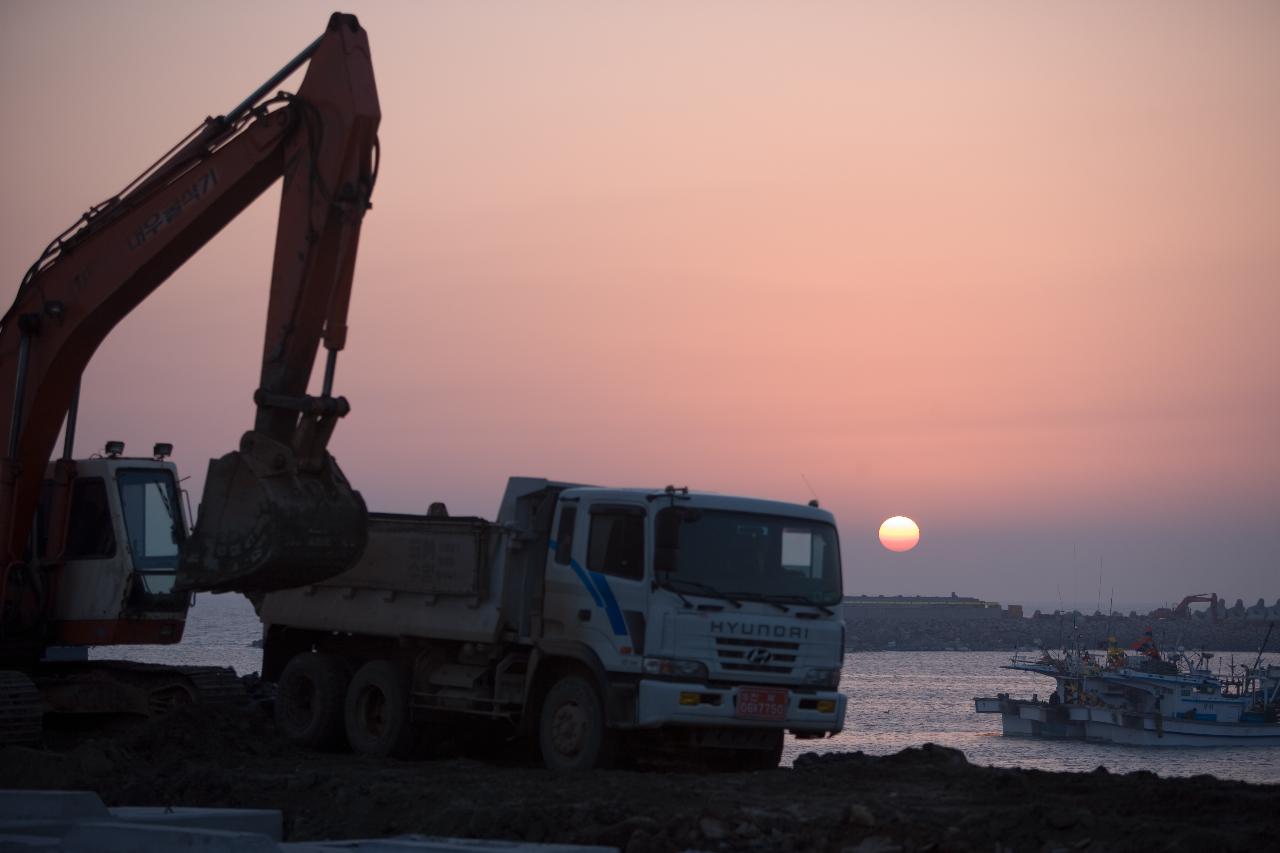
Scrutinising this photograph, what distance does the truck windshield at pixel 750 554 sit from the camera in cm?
1379

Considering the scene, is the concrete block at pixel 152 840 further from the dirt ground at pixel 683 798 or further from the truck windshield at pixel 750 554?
the truck windshield at pixel 750 554

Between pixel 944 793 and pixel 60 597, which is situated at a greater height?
pixel 60 597

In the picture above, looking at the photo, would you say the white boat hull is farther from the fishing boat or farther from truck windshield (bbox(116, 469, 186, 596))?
truck windshield (bbox(116, 469, 186, 596))

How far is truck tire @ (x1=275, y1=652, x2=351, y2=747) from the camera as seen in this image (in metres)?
16.5

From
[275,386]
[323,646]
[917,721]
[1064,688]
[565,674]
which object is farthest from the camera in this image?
[917,721]

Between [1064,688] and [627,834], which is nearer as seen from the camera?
[627,834]

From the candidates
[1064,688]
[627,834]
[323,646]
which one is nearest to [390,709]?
[323,646]

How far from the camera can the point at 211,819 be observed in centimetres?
1029

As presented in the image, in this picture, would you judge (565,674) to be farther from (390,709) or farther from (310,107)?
(310,107)

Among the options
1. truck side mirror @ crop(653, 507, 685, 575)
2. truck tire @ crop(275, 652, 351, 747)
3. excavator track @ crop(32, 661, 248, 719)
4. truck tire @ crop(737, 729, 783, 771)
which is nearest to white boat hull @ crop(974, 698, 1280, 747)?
truck tire @ crop(737, 729, 783, 771)

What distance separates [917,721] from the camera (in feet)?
273

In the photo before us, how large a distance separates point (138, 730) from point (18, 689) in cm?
120

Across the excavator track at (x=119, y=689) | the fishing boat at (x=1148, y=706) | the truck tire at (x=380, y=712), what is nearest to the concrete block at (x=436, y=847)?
the truck tire at (x=380, y=712)

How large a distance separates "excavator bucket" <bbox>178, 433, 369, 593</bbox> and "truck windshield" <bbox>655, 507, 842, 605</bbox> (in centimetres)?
284
